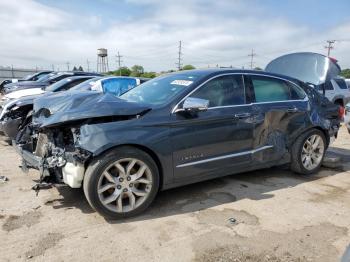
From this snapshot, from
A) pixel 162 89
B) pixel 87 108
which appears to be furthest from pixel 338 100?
pixel 87 108

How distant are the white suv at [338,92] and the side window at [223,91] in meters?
7.88

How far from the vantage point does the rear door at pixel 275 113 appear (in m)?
4.69

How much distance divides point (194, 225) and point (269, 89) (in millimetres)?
2375

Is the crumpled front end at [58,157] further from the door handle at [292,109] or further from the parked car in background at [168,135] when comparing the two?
the door handle at [292,109]

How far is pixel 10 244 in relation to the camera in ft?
10.4

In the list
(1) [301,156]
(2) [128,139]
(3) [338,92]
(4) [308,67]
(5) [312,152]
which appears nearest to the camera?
(2) [128,139]

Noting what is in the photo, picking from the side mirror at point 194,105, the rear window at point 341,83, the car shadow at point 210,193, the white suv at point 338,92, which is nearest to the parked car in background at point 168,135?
the side mirror at point 194,105

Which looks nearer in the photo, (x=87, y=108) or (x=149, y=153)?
(x=87, y=108)

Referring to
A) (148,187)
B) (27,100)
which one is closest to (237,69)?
(148,187)

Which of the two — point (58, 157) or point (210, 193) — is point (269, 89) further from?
point (58, 157)

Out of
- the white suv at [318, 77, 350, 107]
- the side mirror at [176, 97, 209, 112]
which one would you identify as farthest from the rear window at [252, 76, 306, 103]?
the white suv at [318, 77, 350, 107]

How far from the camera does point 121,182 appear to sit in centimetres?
366

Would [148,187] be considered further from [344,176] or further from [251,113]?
[344,176]

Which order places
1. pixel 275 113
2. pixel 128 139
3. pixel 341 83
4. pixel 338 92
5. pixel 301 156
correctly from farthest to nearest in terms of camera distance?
1. pixel 341 83
2. pixel 338 92
3. pixel 301 156
4. pixel 275 113
5. pixel 128 139
